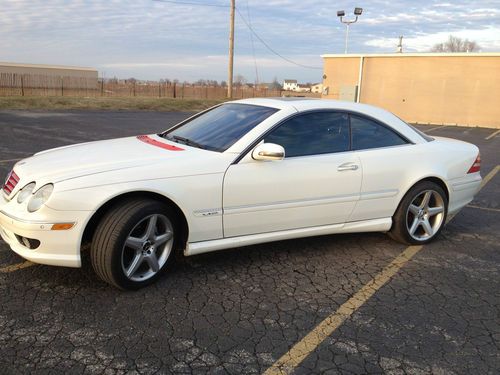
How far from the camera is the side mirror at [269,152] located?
12.1ft

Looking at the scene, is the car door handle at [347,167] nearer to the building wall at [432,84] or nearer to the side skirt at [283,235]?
the side skirt at [283,235]

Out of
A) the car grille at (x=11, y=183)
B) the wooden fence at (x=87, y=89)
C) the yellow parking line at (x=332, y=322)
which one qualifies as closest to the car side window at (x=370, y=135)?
the yellow parking line at (x=332, y=322)

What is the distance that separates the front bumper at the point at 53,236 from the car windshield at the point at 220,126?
129cm

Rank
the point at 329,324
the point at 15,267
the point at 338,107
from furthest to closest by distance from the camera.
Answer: the point at 338,107, the point at 15,267, the point at 329,324

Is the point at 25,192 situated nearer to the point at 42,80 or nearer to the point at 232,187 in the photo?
the point at 232,187

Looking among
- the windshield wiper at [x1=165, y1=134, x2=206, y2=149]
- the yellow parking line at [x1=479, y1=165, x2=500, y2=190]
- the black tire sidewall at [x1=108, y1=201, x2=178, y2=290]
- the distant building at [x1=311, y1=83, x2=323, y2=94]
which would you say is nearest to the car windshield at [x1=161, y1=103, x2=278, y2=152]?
the windshield wiper at [x1=165, y1=134, x2=206, y2=149]

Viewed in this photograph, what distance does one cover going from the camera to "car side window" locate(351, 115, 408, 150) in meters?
4.44

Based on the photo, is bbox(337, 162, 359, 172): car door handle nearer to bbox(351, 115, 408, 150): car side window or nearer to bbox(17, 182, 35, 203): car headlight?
bbox(351, 115, 408, 150): car side window

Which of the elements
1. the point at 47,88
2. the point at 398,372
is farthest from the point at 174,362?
the point at 47,88

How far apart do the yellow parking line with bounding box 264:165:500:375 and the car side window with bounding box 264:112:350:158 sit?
1.21 m

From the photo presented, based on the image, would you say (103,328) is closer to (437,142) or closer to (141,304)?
(141,304)

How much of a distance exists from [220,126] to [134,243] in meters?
1.46

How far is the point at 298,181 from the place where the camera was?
13.0 feet

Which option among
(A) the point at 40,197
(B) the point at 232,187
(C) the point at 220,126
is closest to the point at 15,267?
(A) the point at 40,197
